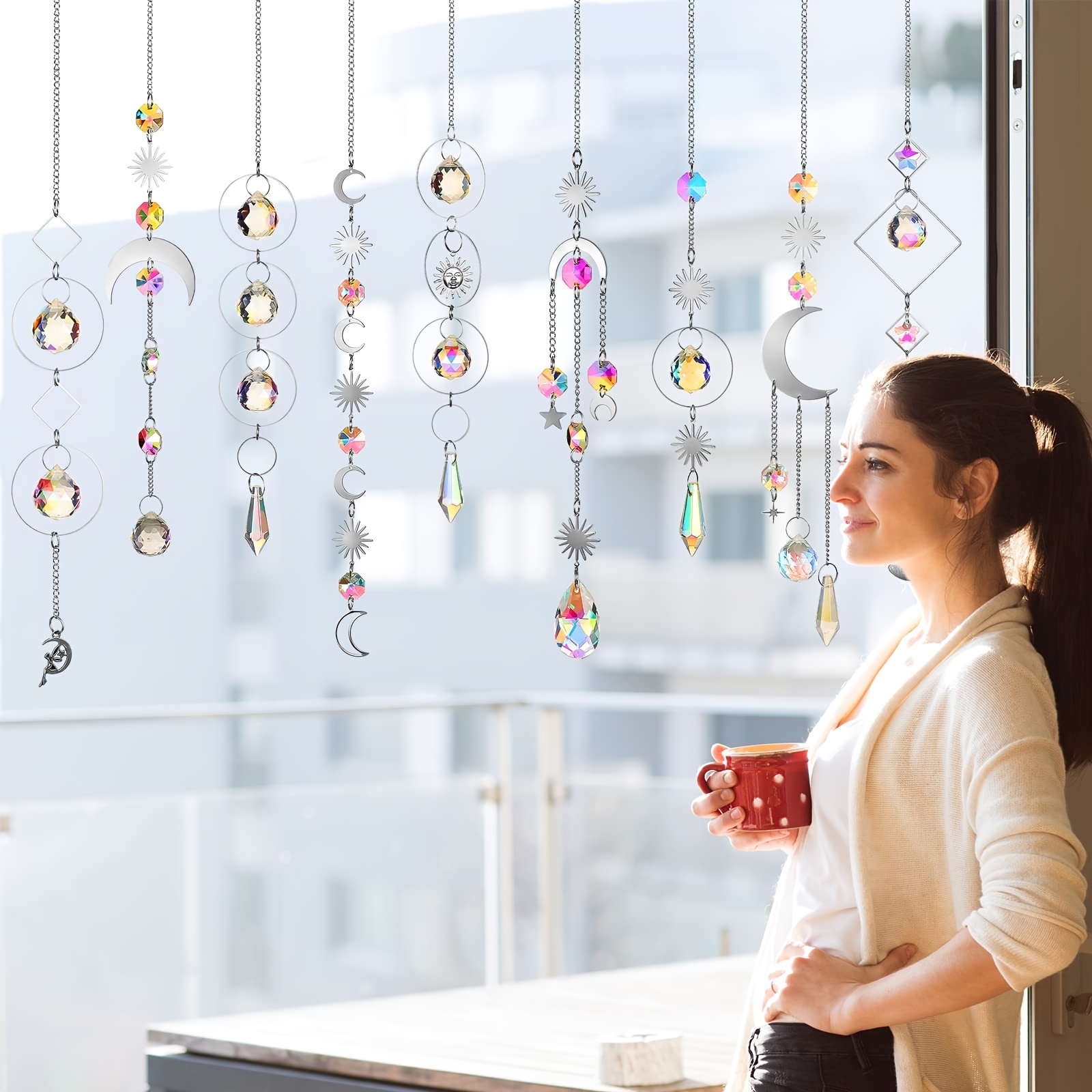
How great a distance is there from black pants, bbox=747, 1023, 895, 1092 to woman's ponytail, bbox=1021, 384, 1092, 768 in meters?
0.30

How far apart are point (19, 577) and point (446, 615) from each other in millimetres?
2536

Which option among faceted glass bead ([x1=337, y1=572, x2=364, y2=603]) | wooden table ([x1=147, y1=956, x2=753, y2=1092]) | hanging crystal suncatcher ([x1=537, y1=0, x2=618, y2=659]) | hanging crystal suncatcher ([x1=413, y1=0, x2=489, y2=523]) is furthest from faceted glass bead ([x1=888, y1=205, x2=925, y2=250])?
wooden table ([x1=147, y1=956, x2=753, y2=1092])

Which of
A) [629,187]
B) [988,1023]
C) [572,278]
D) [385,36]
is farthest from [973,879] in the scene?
[629,187]

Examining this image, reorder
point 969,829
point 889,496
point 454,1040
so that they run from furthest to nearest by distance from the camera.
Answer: point 454,1040 → point 889,496 → point 969,829

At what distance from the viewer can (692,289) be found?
1.34 metres

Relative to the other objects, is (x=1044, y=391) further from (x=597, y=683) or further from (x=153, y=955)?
(x=597, y=683)

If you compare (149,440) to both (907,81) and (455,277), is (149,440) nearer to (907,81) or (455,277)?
(455,277)

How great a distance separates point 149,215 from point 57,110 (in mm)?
144

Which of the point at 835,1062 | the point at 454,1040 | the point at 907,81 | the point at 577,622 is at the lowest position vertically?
the point at 454,1040

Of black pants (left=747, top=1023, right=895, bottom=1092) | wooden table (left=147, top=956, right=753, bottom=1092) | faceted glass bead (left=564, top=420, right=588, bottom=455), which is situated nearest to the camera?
black pants (left=747, top=1023, right=895, bottom=1092)

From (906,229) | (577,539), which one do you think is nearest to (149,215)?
(577,539)

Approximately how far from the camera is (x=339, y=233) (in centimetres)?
138

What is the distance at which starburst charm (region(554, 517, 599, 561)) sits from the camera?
4.10 feet

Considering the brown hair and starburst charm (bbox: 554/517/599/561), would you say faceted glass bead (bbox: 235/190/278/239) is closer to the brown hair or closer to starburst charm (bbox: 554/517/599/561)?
starburst charm (bbox: 554/517/599/561)
